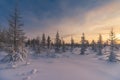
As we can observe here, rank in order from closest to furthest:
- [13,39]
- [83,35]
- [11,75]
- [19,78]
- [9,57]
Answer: [19,78] < [11,75] < [9,57] < [13,39] < [83,35]

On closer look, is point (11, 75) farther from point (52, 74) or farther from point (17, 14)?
point (17, 14)

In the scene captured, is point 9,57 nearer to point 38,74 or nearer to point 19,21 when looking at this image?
point 19,21

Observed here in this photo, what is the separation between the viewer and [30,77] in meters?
12.3

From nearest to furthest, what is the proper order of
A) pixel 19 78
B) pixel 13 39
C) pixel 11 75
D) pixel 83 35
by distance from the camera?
1. pixel 19 78
2. pixel 11 75
3. pixel 13 39
4. pixel 83 35

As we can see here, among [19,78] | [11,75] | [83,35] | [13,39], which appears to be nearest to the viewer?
[19,78]

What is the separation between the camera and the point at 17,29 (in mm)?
24250

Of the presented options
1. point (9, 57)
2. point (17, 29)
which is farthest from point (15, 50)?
point (17, 29)

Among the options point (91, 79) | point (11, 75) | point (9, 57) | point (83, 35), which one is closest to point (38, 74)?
point (11, 75)

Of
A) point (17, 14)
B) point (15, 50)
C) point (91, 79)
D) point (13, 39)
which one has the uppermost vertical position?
point (17, 14)

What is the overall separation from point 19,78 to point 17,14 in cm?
1488

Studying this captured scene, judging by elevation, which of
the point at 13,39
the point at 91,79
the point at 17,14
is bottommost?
the point at 91,79

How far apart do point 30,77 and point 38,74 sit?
1.17 metres

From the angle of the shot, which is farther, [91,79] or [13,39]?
[13,39]

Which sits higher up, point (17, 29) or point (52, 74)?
point (17, 29)
